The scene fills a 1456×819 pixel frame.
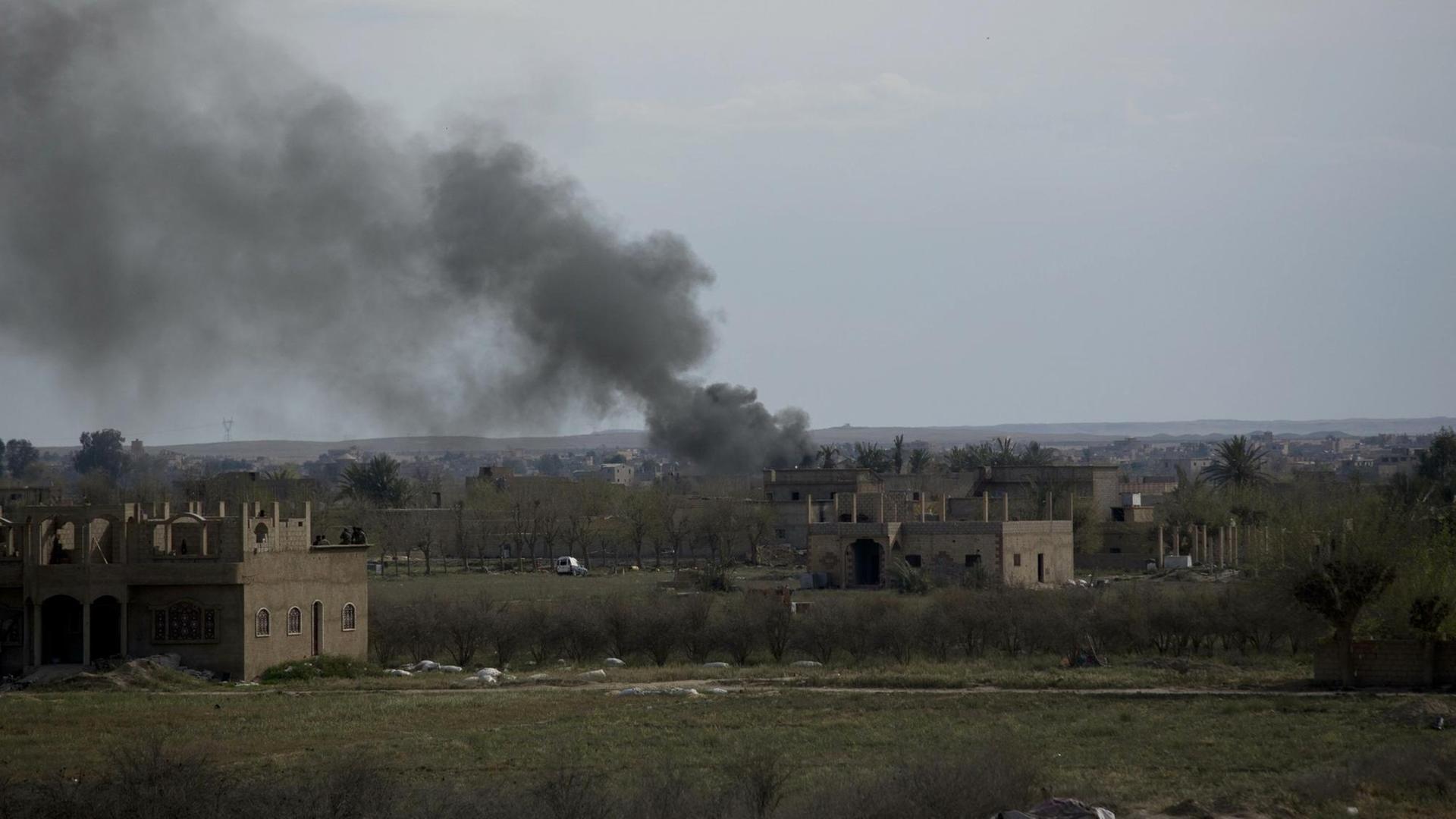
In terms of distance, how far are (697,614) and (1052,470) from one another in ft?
140

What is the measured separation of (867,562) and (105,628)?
98.0 ft

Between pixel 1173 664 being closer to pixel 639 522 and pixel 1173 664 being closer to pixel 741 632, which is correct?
pixel 741 632

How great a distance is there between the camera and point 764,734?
27.7 metres

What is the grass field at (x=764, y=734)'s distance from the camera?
23.5 m

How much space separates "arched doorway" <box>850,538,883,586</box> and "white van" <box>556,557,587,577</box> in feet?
47.9

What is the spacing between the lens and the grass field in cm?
2353

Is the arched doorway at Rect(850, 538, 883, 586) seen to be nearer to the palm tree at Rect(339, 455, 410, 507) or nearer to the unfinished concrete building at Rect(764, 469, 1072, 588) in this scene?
the unfinished concrete building at Rect(764, 469, 1072, 588)

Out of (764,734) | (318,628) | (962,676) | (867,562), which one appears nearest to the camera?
(764,734)

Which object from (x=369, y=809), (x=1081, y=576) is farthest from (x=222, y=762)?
(x=1081, y=576)

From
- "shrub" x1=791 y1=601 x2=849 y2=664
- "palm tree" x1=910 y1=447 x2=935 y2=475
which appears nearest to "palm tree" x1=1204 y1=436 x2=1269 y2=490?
"palm tree" x1=910 y1=447 x2=935 y2=475

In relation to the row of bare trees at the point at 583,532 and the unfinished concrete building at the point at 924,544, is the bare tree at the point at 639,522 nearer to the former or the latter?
the row of bare trees at the point at 583,532

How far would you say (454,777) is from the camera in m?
24.1

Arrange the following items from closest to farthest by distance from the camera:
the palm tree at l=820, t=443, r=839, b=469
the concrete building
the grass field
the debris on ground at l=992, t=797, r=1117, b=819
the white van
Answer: the debris on ground at l=992, t=797, r=1117, b=819, the grass field, the concrete building, the white van, the palm tree at l=820, t=443, r=839, b=469

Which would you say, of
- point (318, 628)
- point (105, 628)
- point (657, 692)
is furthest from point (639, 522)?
point (657, 692)
